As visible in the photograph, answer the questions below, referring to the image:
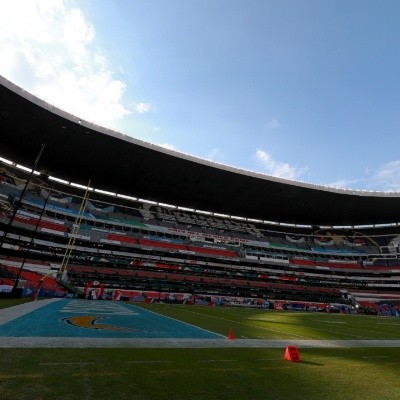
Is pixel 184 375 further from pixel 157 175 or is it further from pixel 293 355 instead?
pixel 157 175

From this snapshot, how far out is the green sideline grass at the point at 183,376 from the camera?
507 centimetres

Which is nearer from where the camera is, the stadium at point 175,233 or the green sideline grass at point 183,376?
the green sideline grass at point 183,376

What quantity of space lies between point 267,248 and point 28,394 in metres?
62.2

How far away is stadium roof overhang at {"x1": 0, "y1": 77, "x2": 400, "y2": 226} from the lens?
36.9m

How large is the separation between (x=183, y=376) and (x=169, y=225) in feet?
175

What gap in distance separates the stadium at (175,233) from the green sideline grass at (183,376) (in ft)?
58.8

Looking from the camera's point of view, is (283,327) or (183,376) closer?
(183,376)

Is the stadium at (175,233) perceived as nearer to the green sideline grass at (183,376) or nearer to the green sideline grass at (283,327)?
the green sideline grass at (283,327)

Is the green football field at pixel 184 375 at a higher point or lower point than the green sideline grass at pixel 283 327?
lower

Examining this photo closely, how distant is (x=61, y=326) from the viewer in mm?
12195

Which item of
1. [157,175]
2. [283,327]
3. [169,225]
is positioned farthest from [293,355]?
[169,225]

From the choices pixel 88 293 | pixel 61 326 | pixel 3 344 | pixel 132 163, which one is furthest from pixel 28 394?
pixel 132 163

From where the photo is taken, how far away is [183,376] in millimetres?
6254

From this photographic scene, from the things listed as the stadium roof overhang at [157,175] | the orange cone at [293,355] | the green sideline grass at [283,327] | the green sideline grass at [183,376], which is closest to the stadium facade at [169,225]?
the stadium roof overhang at [157,175]
